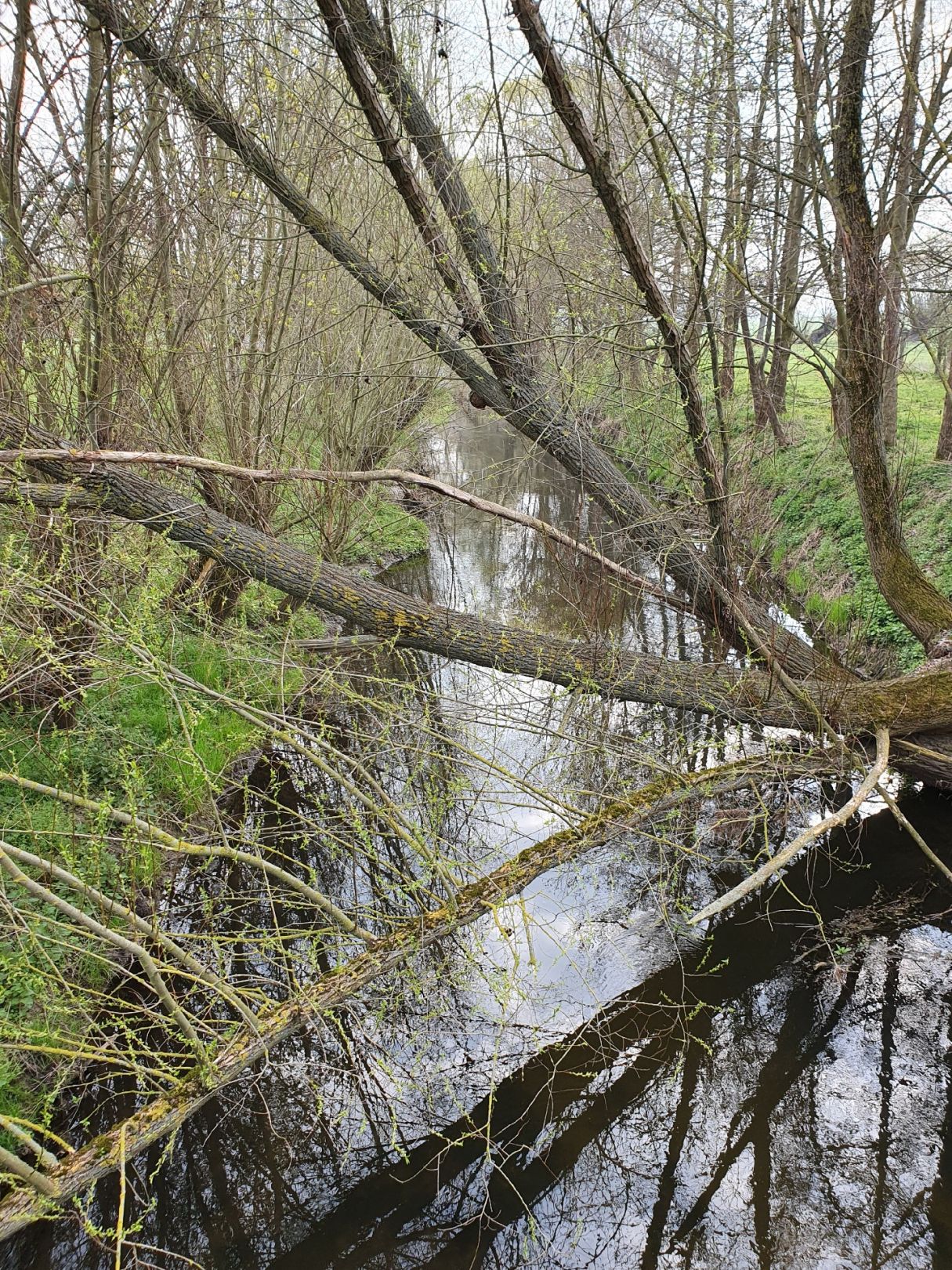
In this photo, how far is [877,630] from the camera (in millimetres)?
7223

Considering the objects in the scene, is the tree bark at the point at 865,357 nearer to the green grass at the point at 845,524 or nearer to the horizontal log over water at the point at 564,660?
the horizontal log over water at the point at 564,660

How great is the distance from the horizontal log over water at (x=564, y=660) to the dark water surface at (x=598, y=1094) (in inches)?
15.3

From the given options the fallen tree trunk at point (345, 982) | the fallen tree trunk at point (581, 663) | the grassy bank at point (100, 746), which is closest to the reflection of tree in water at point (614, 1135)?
the fallen tree trunk at point (345, 982)

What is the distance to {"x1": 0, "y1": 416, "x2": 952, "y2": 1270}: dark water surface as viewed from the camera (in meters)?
3.18

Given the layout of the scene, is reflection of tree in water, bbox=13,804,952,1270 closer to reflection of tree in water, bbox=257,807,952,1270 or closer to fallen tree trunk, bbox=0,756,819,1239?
reflection of tree in water, bbox=257,807,952,1270

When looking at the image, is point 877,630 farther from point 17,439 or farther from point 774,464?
point 17,439

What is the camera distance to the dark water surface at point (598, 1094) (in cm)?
318

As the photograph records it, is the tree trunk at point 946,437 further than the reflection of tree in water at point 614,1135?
Yes

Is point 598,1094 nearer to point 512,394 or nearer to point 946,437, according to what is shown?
point 512,394

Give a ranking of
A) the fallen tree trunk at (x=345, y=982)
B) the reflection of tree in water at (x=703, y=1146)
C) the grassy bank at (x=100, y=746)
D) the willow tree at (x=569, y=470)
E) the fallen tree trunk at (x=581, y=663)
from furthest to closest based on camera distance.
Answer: the fallen tree trunk at (x=581, y=663)
the willow tree at (x=569, y=470)
the reflection of tree in water at (x=703, y=1146)
the grassy bank at (x=100, y=746)
the fallen tree trunk at (x=345, y=982)

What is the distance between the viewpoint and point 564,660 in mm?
5012

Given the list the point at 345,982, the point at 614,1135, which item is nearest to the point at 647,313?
the point at 345,982

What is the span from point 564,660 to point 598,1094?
7.91 ft

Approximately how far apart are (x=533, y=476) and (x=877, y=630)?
312 inches
